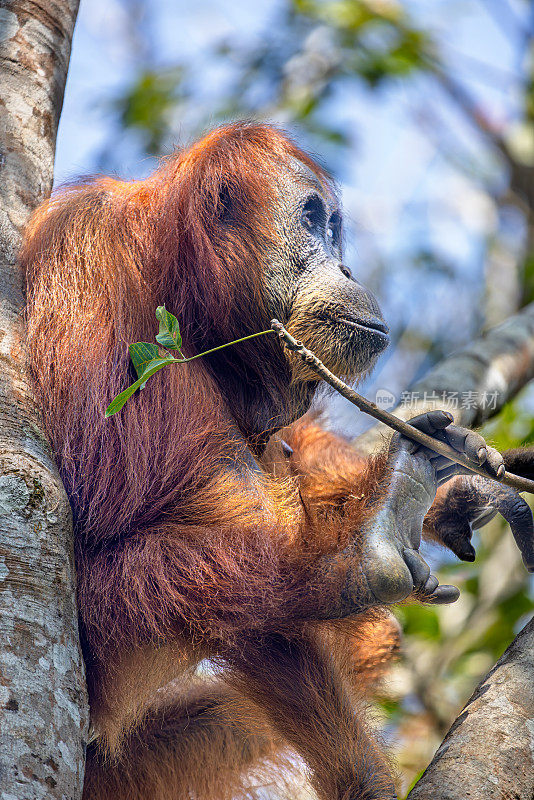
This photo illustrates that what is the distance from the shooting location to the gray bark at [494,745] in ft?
5.26

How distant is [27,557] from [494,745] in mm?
1019

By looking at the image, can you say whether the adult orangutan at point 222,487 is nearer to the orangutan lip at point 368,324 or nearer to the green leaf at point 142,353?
the orangutan lip at point 368,324

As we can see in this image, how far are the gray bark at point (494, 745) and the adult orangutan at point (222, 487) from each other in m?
0.32

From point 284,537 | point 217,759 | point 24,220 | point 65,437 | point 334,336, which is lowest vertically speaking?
point 217,759

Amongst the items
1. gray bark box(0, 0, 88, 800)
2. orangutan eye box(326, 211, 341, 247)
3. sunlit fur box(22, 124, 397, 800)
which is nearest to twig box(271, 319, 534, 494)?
sunlit fur box(22, 124, 397, 800)

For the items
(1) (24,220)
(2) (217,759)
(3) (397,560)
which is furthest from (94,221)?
(2) (217,759)

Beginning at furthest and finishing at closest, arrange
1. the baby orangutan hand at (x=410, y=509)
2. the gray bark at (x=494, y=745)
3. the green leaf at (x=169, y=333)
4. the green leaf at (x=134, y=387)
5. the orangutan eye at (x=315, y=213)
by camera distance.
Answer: the orangutan eye at (x=315, y=213) → the baby orangutan hand at (x=410, y=509) → the green leaf at (x=169, y=333) → the green leaf at (x=134, y=387) → the gray bark at (x=494, y=745)

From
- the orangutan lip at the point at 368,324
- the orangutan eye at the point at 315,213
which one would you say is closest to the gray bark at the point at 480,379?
the orangutan lip at the point at 368,324

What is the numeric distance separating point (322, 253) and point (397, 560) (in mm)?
1023

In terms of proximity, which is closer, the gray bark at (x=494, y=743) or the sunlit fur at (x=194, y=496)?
the gray bark at (x=494, y=743)

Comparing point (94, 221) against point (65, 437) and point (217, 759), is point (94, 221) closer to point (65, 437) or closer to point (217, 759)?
point (65, 437)

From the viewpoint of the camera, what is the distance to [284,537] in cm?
215

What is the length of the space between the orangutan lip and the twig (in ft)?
1.24

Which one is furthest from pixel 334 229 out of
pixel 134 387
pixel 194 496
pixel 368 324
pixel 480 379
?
pixel 134 387
